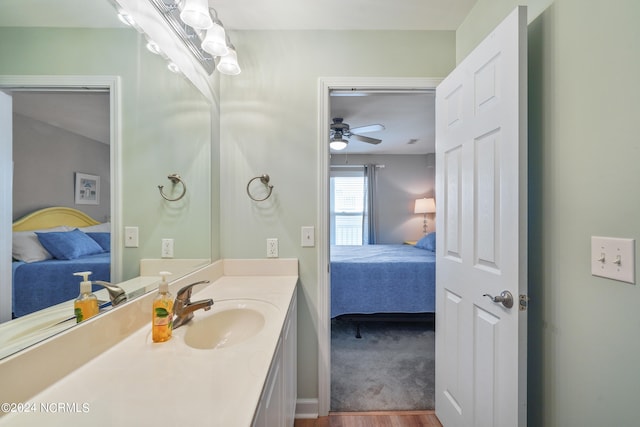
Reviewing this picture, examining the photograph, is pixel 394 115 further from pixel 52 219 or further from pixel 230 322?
pixel 52 219

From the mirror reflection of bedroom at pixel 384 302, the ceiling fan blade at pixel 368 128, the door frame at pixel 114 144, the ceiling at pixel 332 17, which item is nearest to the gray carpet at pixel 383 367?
the mirror reflection of bedroom at pixel 384 302

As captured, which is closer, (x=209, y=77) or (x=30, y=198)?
(x=30, y=198)

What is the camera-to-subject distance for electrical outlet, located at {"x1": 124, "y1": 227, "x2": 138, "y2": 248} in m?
0.96

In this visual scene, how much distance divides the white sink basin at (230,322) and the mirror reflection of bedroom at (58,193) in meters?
0.39

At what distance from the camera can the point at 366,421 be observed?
1.58m

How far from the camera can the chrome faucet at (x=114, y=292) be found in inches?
32.2

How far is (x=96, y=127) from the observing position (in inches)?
32.0

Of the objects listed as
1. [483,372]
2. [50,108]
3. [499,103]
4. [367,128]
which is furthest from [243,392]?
[367,128]

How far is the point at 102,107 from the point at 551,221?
1612 mm

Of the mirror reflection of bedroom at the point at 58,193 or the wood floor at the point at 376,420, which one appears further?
the wood floor at the point at 376,420

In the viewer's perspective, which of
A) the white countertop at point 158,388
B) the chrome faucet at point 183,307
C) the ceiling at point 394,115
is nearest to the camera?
the white countertop at point 158,388

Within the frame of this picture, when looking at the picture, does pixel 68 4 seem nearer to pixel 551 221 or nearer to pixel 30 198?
pixel 30 198

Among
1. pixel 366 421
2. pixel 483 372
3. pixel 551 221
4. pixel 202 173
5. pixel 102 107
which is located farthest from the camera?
pixel 366 421

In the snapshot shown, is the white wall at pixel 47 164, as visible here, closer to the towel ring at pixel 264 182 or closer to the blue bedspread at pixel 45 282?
the blue bedspread at pixel 45 282
